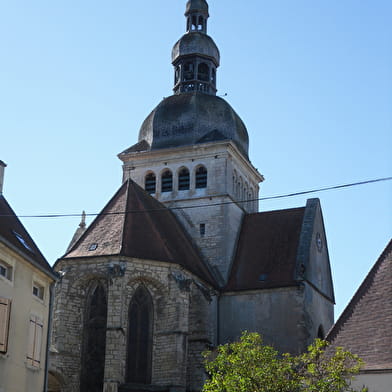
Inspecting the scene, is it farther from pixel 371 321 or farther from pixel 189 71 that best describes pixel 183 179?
A: pixel 371 321

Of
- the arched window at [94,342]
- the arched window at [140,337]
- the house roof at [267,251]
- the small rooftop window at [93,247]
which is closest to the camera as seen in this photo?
the arched window at [94,342]

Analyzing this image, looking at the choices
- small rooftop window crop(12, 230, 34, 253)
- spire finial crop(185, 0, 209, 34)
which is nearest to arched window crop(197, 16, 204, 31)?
spire finial crop(185, 0, 209, 34)

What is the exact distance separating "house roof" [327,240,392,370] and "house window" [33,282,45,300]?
749 cm

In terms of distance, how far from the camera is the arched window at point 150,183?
35.4 m

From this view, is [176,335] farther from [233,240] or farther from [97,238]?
[233,240]

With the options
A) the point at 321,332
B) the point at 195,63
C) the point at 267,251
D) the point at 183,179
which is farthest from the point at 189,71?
the point at 321,332

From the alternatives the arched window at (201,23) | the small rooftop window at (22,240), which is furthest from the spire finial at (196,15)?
the small rooftop window at (22,240)

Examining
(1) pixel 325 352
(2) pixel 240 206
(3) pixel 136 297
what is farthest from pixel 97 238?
(1) pixel 325 352

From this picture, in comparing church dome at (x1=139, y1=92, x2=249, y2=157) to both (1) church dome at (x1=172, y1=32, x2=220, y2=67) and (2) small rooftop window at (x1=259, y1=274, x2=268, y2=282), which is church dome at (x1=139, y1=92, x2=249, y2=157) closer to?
(1) church dome at (x1=172, y1=32, x2=220, y2=67)

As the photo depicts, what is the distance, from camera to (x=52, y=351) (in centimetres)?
2662

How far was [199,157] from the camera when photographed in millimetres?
34750

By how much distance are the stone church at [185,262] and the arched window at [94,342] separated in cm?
4

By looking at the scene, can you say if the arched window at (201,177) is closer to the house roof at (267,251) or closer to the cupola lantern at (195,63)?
the house roof at (267,251)

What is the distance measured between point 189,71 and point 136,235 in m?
10.9
